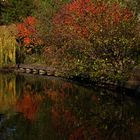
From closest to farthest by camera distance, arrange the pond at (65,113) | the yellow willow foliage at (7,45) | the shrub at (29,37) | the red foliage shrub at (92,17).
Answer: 1. the pond at (65,113)
2. the red foliage shrub at (92,17)
3. the shrub at (29,37)
4. the yellow willow foliage at (7,45)

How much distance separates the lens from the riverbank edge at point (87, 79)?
Answer: 41250mm

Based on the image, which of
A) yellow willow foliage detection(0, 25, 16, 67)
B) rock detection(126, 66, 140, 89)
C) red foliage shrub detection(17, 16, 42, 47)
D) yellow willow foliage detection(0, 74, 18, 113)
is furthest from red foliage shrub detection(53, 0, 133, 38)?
yellow willow foliage detection(0, 25, 16, 67)

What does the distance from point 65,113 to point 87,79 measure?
16617 mm

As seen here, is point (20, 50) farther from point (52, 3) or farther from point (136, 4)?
point (136, 4)

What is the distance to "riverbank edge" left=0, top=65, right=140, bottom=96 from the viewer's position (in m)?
41.2

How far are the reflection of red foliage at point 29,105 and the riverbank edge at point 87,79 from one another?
7551mm

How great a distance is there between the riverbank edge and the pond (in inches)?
43.5

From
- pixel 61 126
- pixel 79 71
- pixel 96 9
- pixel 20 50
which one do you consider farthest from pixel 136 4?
pixel 61 126

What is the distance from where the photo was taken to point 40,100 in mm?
40625

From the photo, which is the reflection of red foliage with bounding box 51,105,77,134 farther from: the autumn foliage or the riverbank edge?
the autumn foliage

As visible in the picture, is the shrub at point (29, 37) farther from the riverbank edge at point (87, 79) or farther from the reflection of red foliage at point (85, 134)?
the reflection of red foliage at point (85, 134)

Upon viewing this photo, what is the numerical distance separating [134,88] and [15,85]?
1503 centimetres

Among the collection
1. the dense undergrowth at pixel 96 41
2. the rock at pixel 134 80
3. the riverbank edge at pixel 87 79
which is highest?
the dense undergrowth at pixel 96 41

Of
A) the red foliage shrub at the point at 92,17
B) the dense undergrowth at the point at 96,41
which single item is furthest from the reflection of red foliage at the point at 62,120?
the red foliage shrub at the point at 92,17
